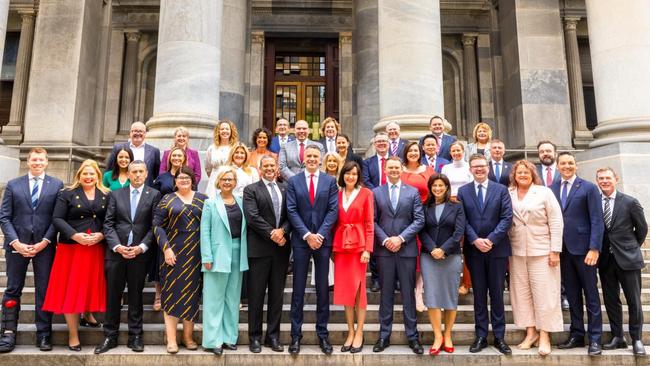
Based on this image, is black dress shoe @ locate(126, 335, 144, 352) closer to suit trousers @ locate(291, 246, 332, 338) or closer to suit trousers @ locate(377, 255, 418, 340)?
suit trousers @ locate(291, 246, 332, 338)

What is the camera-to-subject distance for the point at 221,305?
19.0 feet

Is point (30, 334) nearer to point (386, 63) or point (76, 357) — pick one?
point (76, 357)

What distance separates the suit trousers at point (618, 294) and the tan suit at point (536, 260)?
2.38 feet

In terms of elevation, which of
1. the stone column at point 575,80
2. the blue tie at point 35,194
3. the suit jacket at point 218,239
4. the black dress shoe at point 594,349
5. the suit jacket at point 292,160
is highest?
the stone column at point 575,80

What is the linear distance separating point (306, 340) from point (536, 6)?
46.3ft

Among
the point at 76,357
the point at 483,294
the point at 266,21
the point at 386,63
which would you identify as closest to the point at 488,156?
the point at 483,294

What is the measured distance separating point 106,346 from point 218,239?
1898 millimetres

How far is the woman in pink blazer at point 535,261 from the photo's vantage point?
5750mm

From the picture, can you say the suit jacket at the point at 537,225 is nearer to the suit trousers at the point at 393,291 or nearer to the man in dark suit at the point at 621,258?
the man in dark suit at the point at 621,258

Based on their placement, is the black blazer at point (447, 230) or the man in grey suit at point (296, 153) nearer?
the black blazer at point (447, 230)

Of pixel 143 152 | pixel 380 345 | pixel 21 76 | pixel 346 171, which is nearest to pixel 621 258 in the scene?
pixel 380 345

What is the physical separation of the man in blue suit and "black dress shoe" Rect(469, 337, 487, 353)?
5.94 ft

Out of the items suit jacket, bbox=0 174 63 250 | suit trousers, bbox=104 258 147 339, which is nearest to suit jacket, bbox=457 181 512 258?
suit trousers, bbox=104 258 147 339

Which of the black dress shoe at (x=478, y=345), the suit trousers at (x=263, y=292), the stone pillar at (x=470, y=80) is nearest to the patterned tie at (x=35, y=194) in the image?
the suit trousers at (x=263, y=292)
